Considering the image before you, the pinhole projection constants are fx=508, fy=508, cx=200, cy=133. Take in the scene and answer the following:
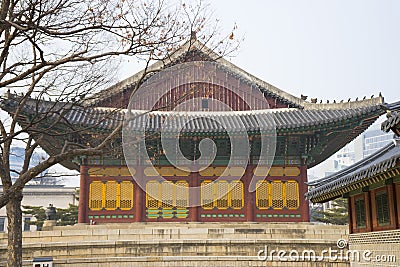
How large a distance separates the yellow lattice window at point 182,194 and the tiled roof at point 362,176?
19.8 feet

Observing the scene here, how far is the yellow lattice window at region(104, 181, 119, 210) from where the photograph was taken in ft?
75.9

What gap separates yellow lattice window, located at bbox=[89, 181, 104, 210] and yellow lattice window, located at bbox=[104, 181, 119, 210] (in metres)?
0.25

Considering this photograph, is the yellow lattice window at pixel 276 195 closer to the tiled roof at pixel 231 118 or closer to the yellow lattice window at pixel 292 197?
the yellow lattice window at pixel 292 197

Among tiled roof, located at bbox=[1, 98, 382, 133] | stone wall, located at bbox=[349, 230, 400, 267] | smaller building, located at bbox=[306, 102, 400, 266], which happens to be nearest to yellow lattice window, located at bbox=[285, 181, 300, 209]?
tiled roof, located at bbox=[1, 98, 382, 133]

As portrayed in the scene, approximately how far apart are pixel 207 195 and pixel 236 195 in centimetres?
133

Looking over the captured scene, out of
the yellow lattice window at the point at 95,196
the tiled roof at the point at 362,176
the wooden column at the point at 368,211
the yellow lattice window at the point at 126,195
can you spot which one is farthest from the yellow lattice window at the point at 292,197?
the yellow lattice window at the point at 95,196

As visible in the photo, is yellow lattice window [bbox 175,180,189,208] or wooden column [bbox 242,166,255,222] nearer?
wooden column [bbox 242,166,255,222]

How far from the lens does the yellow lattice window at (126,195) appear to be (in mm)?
23219

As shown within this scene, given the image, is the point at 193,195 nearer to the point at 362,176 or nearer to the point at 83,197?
the point at 83,197

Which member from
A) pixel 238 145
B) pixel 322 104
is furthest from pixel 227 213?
pixel 322 104

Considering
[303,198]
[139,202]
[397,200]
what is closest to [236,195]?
[303,198]

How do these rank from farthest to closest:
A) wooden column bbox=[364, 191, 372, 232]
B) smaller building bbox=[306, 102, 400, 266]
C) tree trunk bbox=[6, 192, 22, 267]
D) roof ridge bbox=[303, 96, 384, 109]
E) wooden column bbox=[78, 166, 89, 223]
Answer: wooden column bbox=[78, 166, 89, 223]
roof ridge bbox=[303, 96, 384, 109]
wooden column bbox=[364, 191, 372, 232]
tree trunk bbox=[6, 192, 22, 267]
smaller building bbox=[306, 102, 400, 266]

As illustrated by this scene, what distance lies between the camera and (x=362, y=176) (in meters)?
13.4

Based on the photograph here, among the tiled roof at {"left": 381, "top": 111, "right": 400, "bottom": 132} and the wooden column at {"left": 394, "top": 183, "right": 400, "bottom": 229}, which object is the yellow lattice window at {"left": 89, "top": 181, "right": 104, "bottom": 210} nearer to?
the wooden column at {"left": 394, "top": 183, "right": 400, "bottom": 229}
